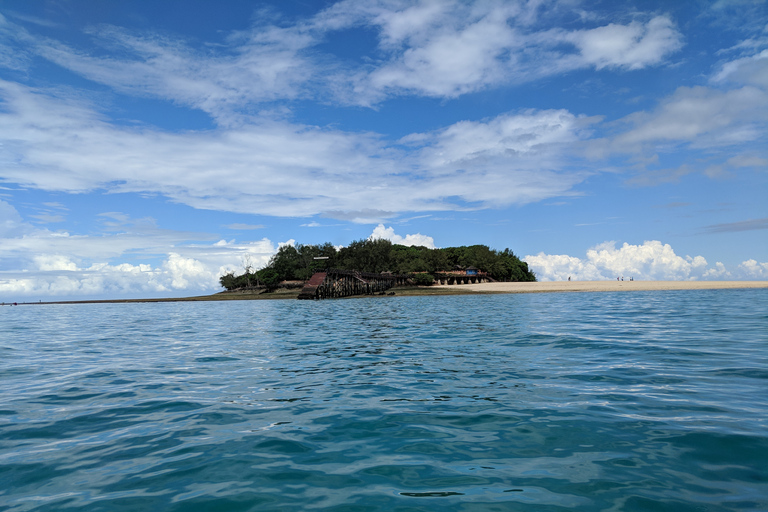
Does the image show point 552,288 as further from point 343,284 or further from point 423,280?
point 343,284

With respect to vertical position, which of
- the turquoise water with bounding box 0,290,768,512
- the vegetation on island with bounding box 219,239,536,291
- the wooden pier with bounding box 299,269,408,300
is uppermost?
the vegetation on island with bounding box 219,239,536,291

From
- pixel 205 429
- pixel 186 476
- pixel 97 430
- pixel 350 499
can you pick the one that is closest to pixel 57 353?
pixel 97 430

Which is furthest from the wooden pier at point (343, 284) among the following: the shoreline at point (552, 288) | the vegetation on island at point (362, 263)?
the vegetation on island at point (362, 263)

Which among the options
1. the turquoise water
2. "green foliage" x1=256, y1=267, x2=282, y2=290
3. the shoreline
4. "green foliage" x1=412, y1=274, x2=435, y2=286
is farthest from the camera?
"green foliage" x1=256, y1=267, x2=282, y2=290

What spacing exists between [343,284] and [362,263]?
86.7ft

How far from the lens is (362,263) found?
109625 mm

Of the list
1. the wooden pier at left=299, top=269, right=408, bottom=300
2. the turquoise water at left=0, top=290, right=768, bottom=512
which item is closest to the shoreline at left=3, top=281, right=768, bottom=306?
the wooden pier at left=299, top=269, right=408, bottom=300

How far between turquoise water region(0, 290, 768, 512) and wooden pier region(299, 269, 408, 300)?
63635 millimetres

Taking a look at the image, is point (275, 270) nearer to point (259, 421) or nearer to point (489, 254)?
point (489, 254)

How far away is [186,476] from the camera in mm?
4785

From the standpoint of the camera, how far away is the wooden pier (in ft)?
249

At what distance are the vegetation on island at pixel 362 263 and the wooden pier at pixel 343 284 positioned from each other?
12.5 m

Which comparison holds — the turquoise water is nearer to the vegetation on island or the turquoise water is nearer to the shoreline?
the shoreline

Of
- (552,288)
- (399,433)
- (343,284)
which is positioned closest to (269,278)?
(343,284)
